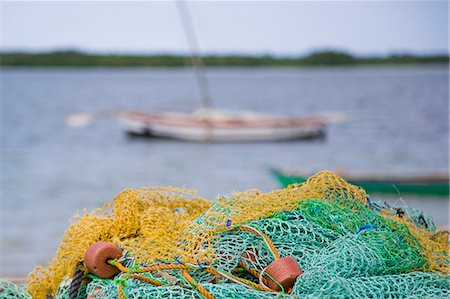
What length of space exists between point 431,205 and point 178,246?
33.6 feet

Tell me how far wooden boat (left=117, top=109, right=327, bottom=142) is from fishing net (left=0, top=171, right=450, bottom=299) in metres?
20.7

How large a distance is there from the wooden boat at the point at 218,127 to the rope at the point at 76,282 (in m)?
20.9

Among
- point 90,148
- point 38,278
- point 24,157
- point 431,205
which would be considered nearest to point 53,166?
point 24,157

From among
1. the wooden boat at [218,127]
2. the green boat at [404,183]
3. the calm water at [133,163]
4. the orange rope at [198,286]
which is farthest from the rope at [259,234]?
the wooden boat at [218,127]

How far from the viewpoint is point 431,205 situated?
11.9 meters

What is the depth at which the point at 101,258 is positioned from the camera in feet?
8.15

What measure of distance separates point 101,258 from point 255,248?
0.59 m

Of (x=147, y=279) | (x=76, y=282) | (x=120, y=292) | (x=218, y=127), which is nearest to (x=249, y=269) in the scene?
(x=147, y=279)

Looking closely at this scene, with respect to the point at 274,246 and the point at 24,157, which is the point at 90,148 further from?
the point at 274,246

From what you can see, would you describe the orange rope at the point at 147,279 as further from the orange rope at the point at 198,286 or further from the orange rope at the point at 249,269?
the orange rope at the point at 249,269

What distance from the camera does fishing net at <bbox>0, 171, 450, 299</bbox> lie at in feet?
7.47

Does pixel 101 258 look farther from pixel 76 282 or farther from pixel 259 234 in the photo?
pixel 259 234

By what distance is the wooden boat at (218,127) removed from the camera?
23.6 metres

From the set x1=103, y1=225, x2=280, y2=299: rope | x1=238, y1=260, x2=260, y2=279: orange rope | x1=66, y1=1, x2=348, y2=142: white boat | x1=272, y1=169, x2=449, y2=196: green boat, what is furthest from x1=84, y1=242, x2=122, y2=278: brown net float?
x1=66, y1=1, x2=348, y2=142: white boat
